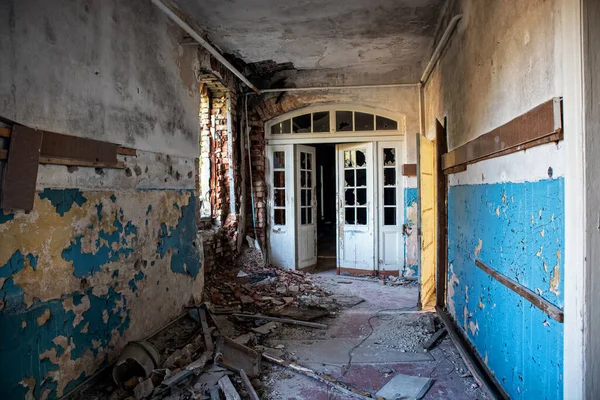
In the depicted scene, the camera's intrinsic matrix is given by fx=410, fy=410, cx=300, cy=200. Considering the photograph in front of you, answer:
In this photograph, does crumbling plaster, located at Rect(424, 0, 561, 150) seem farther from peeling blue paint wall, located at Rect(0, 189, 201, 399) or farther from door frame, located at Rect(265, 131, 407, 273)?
peeling blue paint wall, located at Rect(0, 189, 201, 399)

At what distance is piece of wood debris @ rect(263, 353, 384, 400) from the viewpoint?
2707 millimetres

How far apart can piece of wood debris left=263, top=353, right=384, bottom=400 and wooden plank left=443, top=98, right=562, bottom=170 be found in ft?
5.71

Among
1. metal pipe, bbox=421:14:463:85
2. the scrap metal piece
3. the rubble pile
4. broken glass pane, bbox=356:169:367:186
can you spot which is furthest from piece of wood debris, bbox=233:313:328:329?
broken glass pane, bbox=356:169:367:186

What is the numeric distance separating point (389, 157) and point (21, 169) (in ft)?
17.7

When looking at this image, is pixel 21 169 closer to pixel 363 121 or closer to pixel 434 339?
pixel 434 339

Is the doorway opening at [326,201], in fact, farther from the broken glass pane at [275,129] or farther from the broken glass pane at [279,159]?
the broken glass pane at [275,129]

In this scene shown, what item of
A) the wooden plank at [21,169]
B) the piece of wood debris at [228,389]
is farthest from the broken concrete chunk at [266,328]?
the wooden plank at [21,169]

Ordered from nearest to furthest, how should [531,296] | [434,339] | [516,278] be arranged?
[531,296]
[516,278]
[434,339]

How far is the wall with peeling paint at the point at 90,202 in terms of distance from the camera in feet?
7.28

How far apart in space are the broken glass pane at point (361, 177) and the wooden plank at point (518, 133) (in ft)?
11.4

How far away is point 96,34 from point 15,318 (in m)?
1.89

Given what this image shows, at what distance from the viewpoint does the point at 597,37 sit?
1572mm

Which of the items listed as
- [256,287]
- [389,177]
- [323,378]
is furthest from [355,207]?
[323,378]

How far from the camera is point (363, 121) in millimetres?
6715
